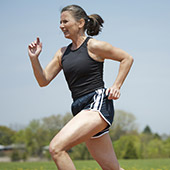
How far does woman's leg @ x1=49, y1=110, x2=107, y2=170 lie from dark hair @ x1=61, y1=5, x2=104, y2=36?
3.82 ft

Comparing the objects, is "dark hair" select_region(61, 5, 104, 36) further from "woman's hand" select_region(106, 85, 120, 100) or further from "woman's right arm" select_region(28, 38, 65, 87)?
"woman's hand" select_region(106, 85, 120, 100)

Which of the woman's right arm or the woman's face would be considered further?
the woman's right arm

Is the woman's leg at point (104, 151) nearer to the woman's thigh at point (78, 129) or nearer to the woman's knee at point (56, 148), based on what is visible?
the woman's thigh at point (78, 129)

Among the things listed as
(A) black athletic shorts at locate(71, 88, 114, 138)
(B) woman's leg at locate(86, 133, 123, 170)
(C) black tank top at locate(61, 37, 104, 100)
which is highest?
(C) black tank top at locate(61, 37, 104, 100)

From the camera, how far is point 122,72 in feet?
12.2

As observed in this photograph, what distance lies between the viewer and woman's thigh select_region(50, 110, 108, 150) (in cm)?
324

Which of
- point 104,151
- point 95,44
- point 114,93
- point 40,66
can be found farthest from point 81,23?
point 104,151

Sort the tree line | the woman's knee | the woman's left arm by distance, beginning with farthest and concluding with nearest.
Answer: the tree line, the woman's left arm, the woman's knee

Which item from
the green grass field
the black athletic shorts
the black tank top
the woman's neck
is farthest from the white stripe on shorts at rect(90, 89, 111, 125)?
the green grass field

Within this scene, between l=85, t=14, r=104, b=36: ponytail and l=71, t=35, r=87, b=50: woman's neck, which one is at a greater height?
l=85, t=14, r=104, b=36: ponytail

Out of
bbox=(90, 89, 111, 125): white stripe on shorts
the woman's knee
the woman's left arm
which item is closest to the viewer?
the woman's knee

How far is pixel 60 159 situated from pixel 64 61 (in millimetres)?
1280

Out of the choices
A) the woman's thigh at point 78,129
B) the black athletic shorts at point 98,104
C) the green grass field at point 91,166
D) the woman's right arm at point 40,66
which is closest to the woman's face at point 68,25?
the woman's right arm at point 40,66

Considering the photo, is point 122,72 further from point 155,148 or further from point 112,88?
point 155,148
